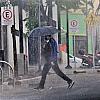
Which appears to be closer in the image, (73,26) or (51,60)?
(73,26)

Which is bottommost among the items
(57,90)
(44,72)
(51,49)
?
(57,90)

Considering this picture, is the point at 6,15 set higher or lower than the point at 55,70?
higher

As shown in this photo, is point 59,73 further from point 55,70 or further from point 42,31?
point 42,31

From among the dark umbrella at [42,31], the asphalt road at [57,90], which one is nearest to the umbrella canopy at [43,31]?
the dark umbrella at [42,31]

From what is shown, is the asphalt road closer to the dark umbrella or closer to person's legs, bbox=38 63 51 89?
person's legs, bbox=38 63 51 89

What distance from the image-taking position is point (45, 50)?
4.34 feet

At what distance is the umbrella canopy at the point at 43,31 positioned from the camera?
1.25 m

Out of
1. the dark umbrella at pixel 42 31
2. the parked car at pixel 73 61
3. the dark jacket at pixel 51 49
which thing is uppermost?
the dark umbrella at pixel 42 31

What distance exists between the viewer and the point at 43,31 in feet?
4.24

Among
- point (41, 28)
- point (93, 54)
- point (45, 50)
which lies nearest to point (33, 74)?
point (45, 50)

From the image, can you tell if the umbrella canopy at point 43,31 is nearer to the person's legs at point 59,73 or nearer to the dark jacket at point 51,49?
the dark jacket at point 51,49

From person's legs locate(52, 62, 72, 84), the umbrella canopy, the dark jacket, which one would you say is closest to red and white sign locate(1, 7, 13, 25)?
the umbrella canopy

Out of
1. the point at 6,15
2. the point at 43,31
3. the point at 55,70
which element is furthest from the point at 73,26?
the point at 6,15

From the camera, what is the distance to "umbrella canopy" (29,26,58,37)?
1253mm
